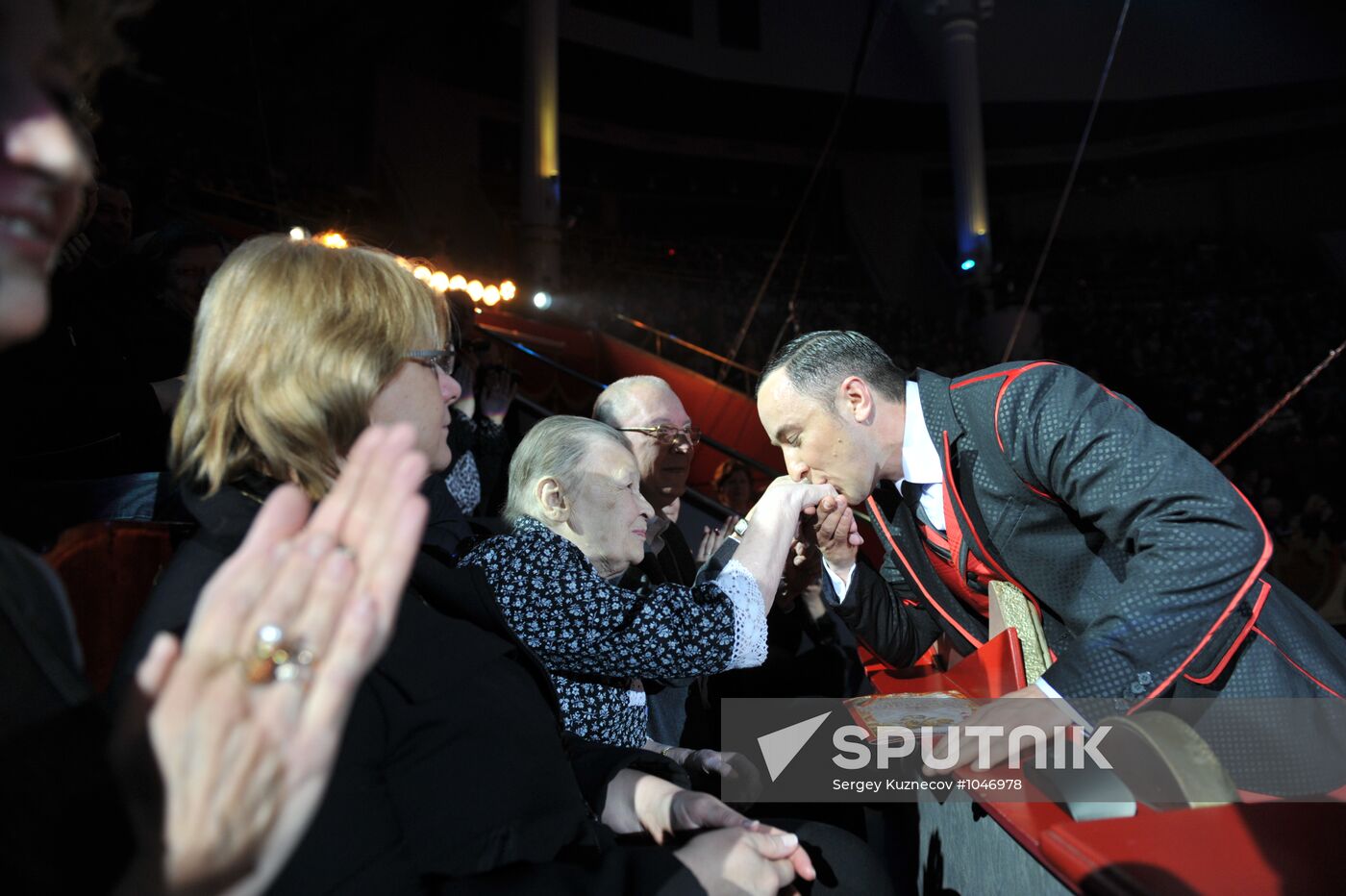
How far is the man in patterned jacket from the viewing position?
143 centimetres

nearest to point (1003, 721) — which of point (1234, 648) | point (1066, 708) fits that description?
point (1066, 708)

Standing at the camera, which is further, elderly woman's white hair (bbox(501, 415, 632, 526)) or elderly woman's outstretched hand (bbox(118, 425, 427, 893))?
elderly woman's white hair (bbox(501, 415, 632, 526))

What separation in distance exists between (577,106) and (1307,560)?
14037 millimetres

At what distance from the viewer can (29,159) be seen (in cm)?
58

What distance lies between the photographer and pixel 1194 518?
1460 millimetres

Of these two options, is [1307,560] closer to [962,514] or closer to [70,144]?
[962,514]

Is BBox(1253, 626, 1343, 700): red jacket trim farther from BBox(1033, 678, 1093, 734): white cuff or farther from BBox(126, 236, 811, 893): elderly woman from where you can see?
BBox(126, 236, 811, 893): elderly woman

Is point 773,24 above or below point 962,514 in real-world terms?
above

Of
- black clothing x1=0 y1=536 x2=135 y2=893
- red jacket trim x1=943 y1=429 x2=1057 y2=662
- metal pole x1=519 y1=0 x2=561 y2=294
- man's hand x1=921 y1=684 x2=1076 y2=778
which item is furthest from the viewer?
metal pole x1=519 y1=0 x2=561 y2=294

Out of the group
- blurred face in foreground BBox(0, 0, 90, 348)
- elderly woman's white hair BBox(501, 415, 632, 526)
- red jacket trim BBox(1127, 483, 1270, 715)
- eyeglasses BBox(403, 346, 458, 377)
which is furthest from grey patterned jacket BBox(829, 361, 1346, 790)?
blurred face in foreground BBox(0, 0, 90, 348)

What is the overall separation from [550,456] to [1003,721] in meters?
0.95

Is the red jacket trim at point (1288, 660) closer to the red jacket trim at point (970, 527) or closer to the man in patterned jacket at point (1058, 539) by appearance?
the man in patterned jacket at point (1058, 539)

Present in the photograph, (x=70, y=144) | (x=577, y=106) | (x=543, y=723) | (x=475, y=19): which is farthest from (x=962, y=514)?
(x=577, y=106)

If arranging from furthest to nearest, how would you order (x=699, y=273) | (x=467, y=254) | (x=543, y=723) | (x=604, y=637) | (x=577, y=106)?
(x=577, y=106) < (x=699, y=273) < (x=467, y=254) < (x=604, y=637) < (x=543, y=723)
